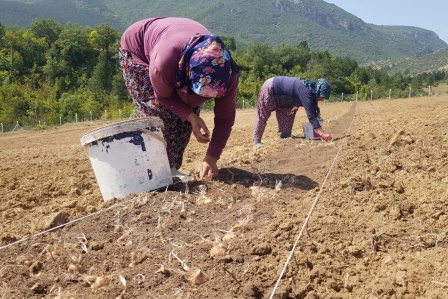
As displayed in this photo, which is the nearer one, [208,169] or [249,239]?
[249,239]

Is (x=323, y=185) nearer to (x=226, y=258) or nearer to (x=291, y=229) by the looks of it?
(x=291, y=229)

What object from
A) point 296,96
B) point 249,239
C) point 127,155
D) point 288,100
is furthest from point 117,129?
point 288,100

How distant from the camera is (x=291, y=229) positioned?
88.7 inches

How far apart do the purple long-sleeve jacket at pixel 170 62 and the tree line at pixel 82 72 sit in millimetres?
39972

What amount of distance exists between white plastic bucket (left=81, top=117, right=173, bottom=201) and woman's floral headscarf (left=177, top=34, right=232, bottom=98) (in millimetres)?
476

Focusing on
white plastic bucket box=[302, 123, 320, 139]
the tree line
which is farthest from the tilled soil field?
the tree line

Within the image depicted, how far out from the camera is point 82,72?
6419 centimetres

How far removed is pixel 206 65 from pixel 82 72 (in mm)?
66024

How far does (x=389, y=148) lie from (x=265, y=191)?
1.92 meters

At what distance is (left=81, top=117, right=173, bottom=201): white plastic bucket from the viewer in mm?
2850

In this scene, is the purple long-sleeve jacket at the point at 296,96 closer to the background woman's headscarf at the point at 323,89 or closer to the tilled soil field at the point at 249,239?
the background woman's headscarf at the point at 323,89

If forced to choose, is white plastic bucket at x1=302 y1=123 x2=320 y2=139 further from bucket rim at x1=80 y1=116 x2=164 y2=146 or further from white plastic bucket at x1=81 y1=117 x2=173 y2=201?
bucket rim at x1=80 y1=116 x2=164 y2=146

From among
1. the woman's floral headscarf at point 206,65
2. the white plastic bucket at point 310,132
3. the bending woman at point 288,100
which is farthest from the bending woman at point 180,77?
the white plastic bucket at point 310,132

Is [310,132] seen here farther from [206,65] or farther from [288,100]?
[206,65]
